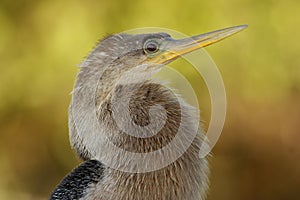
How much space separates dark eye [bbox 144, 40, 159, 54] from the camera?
3006 mm

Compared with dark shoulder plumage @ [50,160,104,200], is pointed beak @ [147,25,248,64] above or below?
above

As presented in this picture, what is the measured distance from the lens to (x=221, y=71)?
20.4 feet

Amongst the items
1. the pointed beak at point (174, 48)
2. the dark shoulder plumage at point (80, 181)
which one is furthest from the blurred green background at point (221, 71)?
the dark shoulder plumage at point (80, 181)

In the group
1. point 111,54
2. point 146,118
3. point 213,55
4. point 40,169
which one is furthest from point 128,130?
point 40,169

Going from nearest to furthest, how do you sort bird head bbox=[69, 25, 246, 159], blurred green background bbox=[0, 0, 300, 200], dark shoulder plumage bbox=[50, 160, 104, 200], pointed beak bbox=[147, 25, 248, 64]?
1. dark shoulder plumage bbox=[50, 160, 104, 200]
2. bird head bbox=[69, 25, 246, 159]
3. pointed beak bbox=[147, 25, 248, 64]
4. blurred green background bbox=[0, 0, 300, 200]

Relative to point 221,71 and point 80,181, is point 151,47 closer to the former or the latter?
point 80,181

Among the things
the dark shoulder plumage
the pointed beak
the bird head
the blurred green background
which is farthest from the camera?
the blurred green background

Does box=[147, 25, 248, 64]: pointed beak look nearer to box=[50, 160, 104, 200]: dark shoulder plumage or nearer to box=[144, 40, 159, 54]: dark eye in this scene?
box=[144, 40, 159, 54]: dark eye

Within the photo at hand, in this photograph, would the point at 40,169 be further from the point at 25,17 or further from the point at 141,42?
the point at 141,42

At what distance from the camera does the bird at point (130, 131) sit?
2812 millimetres

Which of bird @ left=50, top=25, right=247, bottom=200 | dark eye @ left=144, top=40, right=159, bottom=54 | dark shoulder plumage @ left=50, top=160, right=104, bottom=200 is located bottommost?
dark shoulder plumage @ left=50, top=160, right=104, bottom=200

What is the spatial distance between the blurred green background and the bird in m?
3.13

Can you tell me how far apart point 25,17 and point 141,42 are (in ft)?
12.5

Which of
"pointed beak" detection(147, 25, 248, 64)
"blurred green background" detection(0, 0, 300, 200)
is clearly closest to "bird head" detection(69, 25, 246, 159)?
"pointed beak" detection(147, 25, 248, 64)
